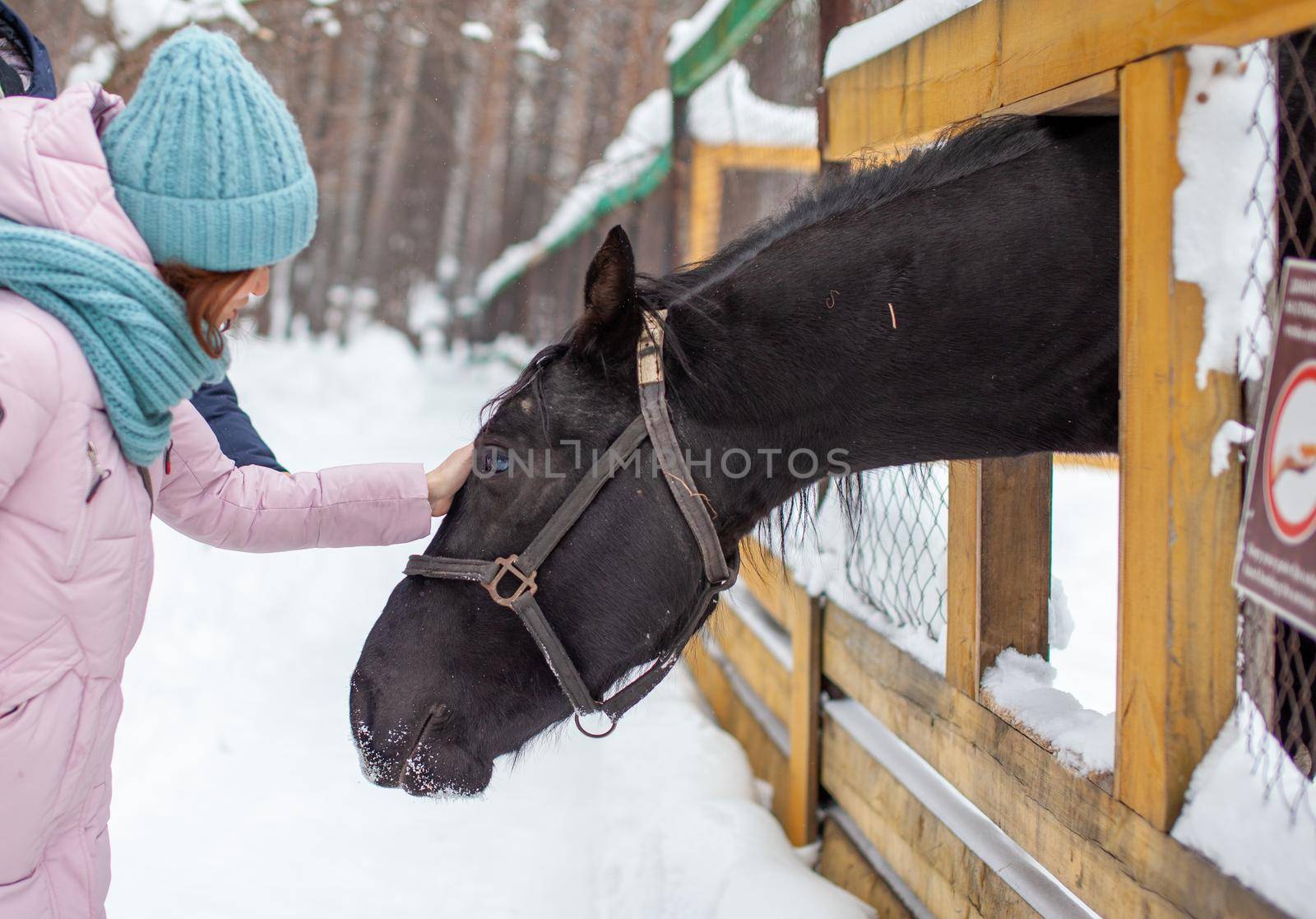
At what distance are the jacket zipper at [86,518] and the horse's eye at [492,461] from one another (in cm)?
71

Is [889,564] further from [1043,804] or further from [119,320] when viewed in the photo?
[119,320]

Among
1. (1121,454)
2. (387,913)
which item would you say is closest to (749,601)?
(387,913)

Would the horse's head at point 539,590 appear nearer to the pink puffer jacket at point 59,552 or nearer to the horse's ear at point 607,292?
the horse's ear at point 607,292

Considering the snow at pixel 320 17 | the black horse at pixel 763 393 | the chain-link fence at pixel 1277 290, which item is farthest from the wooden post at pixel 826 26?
the snow at pixel 320 17

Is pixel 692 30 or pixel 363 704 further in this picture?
pixel 692 30

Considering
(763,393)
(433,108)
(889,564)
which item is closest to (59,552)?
(763,393)

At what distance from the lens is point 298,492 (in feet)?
6.35

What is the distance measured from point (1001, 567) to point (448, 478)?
1.20 metres

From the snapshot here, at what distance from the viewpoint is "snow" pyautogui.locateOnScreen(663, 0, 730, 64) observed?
4.53 metres

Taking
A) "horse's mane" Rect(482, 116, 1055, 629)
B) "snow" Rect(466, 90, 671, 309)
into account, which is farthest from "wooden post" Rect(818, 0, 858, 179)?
"snow" Rect(466, 90, 671, 309)

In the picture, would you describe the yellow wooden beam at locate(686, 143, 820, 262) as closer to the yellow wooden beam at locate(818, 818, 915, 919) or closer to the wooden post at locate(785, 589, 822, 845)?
the wooden post at locate(785, 589, 822, 845)

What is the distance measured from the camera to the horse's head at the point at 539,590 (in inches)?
73.4

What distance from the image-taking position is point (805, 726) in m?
3.09

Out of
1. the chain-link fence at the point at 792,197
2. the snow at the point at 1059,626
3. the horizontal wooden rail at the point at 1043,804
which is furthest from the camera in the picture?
the chain-link fence at the point at 792,197
